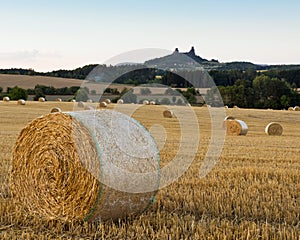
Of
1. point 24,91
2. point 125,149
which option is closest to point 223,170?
point 125,149

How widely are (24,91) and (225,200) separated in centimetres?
4846

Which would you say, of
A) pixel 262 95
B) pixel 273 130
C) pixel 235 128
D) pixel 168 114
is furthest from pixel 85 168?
pixel 262 95

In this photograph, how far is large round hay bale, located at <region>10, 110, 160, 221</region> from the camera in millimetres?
4891

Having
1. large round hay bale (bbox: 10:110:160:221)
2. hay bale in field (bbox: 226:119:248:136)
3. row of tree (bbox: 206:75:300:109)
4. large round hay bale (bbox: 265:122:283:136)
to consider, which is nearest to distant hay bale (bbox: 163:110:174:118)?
large round hay bale (bbox: 265:122:283:136)

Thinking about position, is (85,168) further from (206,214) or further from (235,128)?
(235,128)

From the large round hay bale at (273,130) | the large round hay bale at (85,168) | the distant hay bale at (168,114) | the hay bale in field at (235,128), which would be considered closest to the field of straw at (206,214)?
the large round hay bale at (85,168)

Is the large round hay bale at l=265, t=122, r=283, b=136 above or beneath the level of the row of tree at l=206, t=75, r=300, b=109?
beneath

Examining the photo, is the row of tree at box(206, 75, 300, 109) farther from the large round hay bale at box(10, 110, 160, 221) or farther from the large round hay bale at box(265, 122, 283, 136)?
the large round hay bale at box(10, 110, 160, 221)

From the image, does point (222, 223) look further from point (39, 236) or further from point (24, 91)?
point (24, 91)

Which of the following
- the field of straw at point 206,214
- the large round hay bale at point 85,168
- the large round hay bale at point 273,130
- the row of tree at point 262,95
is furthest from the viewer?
the row of tree at point 262,95

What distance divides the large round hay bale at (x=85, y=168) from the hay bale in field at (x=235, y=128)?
15.5 meters

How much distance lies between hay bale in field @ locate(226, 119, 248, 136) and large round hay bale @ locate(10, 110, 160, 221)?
15.5 meters

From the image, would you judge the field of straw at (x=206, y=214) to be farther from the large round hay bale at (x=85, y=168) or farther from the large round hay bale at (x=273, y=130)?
the large round hay bale at (x=273, y=130)

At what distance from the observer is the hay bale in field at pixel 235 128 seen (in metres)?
20.5
